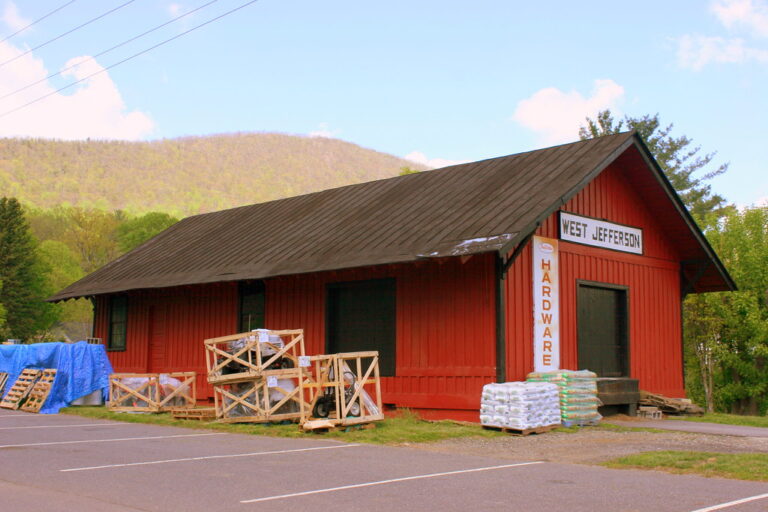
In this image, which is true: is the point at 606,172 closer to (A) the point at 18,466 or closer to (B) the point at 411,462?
(B) the point at 411,462

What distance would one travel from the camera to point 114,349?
2639 centimetres

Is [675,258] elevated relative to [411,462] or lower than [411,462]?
elevated

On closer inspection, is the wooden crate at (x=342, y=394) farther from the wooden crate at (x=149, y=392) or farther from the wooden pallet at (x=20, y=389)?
the wooden pallet at (x=20, y=389)

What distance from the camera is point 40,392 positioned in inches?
842

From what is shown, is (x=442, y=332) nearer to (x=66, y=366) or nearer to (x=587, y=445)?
(x=587, y=445)

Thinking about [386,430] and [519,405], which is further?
[386,430]

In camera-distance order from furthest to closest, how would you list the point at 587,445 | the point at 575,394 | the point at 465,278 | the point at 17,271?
the point at 17,271 → the point at 465,278 → the point at 575,394 → the point at 587,445

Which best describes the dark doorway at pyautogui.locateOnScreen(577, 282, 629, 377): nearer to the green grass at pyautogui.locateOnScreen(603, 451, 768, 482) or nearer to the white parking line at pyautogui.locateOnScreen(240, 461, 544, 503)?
the green grass at pyautogui.locateOnScreen(603, 451, 768, 482)

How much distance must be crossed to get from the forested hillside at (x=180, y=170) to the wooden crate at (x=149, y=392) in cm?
11348

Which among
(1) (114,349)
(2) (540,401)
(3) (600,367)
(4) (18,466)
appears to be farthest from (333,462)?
(1) (114,349)

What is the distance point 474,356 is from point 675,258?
8.45 m

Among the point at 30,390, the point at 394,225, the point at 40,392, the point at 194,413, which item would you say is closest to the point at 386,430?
the point at 194,413

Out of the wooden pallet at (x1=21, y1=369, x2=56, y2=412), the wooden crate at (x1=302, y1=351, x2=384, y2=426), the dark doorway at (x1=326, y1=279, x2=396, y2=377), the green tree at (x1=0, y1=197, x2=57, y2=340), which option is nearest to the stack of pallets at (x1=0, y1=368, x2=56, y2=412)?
the wooden pallet at (x1=21, y1=369, x2=56, y2=412)

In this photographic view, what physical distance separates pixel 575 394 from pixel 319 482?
304 inches
